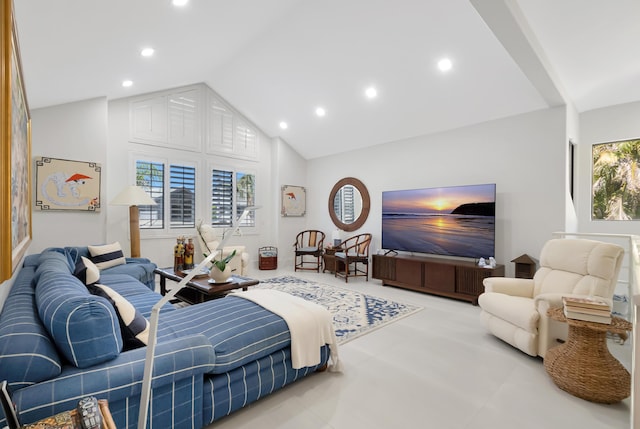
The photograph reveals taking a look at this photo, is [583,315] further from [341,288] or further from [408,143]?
[408,143]

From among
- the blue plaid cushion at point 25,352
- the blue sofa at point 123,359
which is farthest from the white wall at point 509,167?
the blue plaid cushion at point 25,352

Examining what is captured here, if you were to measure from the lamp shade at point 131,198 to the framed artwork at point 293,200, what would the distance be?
2999mm

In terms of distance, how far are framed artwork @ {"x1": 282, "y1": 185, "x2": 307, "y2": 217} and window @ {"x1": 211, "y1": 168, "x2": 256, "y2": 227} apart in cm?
73

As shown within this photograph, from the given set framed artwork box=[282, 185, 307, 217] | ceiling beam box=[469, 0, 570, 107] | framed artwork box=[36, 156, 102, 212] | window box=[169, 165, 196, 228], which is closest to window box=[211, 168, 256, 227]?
window box=[169, 165, 196, 228]

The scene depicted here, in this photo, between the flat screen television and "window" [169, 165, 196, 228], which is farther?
"window" [169, 165, 196, 228]

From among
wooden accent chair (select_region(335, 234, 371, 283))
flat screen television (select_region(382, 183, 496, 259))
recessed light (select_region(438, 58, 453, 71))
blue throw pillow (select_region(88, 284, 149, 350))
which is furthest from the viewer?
wooden accent chair (select_region(335, 234, 371, 283))

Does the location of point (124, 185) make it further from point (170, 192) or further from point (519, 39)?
point (519, 39)

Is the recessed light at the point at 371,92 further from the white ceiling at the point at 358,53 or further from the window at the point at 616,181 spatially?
the window at the point at 616,181

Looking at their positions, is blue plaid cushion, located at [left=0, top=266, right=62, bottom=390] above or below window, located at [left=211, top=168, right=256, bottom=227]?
below

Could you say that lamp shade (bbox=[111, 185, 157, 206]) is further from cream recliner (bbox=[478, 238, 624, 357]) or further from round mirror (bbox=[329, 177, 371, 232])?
cream recliner (bbox=[478, 238, 624, 357])

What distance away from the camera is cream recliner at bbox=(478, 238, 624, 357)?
2.56 m

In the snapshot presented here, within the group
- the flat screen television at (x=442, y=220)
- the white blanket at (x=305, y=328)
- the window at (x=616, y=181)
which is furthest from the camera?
the flat screen television at (x=442, y=220)

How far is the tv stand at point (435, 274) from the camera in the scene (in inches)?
167

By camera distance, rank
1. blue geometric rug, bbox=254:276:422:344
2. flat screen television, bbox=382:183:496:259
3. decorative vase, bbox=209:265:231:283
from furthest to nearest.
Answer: flat screen television, bbox=382:183:496:259 → decorative vase, bbox=209:265:231:283 → blue geometric rug, bbox=254:276:422:344
